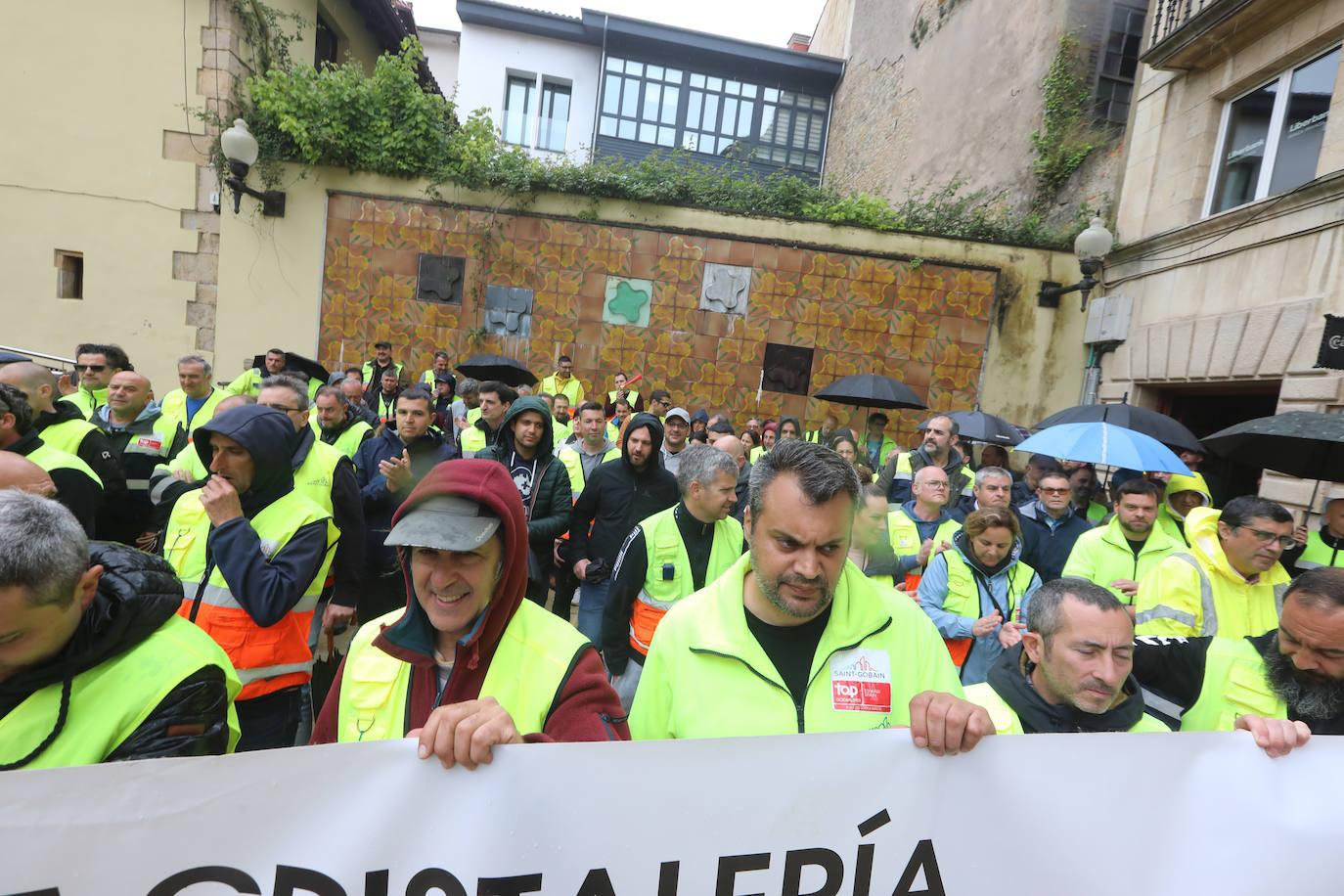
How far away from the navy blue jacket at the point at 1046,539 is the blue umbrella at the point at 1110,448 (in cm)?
43

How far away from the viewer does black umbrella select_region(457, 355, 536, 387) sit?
9148 mm

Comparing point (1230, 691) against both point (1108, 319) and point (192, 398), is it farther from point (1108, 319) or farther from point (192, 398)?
point (1108, 319)

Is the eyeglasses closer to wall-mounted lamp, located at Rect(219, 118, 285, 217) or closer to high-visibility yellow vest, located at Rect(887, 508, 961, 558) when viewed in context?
high-visibility yellow vest, located at Rect(887, 508, 961, 558)

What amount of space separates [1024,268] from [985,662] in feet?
32.1

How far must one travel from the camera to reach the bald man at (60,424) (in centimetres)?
349

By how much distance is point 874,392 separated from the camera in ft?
27.3

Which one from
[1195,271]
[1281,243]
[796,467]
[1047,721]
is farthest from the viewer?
[1195,271]

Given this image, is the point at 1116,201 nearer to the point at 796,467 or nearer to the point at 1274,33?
the point at 1274,33

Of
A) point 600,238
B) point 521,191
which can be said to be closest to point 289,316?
point 521,191

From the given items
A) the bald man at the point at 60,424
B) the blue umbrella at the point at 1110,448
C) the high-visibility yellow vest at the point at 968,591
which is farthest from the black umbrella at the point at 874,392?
the bald man at the point at 60,424

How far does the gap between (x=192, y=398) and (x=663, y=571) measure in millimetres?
4616

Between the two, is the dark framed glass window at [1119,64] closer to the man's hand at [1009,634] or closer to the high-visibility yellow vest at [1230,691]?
the man's hand at [1009,634]

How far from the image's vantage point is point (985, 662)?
347cm

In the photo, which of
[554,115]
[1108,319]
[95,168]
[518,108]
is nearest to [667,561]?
[1108,319]
